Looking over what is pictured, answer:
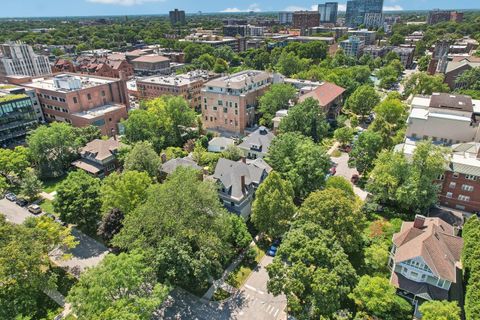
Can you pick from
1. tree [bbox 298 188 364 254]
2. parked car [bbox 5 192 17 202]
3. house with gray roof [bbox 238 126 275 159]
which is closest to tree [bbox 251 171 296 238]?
tree [bbox 298 188 364 254]

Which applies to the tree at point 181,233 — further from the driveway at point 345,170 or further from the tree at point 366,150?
the tree at point 366,150

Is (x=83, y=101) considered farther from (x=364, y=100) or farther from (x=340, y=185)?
(x=364, y=100)

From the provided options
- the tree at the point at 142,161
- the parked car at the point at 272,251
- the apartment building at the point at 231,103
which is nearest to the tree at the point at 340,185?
the parked car at the point at 272,251

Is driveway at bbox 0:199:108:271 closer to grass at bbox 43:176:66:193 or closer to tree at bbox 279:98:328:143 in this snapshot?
grass at bbox 43:176:66:193

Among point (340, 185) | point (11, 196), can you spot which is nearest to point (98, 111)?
point (11, 196)

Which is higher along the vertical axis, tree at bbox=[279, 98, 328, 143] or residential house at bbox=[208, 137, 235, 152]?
tree at bbox=[279, 98, 328, 143]

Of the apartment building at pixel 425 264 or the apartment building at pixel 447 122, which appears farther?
the apartment building at pixel 447 122
